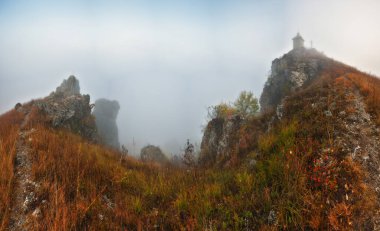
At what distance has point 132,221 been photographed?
17.7 feet

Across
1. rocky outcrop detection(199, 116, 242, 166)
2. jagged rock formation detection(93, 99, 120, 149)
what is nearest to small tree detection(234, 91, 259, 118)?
rocky outcrop detection(199, 116, 242, 166)

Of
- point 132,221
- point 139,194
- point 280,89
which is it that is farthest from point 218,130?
point 132,221

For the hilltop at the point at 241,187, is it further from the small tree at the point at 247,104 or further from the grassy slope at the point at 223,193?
the small tree at the point at 247,104

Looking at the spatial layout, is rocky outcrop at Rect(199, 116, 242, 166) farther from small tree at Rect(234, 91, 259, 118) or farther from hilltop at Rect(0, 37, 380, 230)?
small tree at Rect(234, 91, 259, 118)

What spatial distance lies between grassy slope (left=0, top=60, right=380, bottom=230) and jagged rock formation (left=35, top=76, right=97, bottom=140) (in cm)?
1268

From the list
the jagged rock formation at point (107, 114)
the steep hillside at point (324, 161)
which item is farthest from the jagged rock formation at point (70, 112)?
the jagged rock formation at point (107, 114)

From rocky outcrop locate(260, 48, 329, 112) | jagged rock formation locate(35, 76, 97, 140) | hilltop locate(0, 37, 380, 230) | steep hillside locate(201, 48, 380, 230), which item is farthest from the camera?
rocky outcrop locate(260, 48, 329, 112)

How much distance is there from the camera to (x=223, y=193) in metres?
6.30

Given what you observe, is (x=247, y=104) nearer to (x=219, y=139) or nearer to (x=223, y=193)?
(x=219, y=139)

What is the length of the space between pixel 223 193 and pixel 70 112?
21.1 metres

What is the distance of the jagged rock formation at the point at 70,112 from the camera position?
20.1 m

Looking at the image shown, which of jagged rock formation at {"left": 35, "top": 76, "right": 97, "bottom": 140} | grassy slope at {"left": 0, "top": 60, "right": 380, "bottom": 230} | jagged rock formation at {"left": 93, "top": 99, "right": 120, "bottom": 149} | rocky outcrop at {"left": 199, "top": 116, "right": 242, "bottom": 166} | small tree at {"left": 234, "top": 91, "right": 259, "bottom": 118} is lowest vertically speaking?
grassy slope at {"left": 0, "top": 60, "right": 380, "bottom": 230}

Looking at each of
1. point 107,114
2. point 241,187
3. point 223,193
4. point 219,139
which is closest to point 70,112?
point 219,139

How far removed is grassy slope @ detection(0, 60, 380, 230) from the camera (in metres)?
4.77
